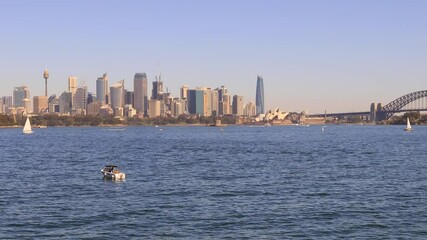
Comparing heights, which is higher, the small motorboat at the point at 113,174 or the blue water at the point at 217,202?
the small motorboat at the point at 113,174

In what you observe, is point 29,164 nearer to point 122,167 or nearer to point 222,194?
point 122,167

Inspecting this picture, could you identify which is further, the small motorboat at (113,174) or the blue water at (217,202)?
the small motorboat at (113,174)

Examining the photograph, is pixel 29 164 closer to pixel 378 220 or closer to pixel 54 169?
pixel 54 169

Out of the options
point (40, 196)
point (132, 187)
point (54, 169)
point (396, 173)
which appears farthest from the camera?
point (54, 169)

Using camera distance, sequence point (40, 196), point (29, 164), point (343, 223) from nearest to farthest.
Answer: point (343, 223)
point (40, 196)
point (29, 164)

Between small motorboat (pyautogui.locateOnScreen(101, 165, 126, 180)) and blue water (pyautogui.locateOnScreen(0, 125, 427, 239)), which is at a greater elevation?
small motorboat (pyautogui.locateOnScreen(101, 165, 126, 180))

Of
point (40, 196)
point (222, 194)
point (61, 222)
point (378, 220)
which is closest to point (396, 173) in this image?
point (222, 194)

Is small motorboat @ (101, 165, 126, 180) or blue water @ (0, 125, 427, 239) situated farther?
small motorboat @ (101, 165, 126, 180)

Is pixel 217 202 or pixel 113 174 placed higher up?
pixel 113 174

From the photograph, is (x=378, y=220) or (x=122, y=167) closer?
(x=378, y=220)

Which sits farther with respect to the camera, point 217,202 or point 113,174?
point 113,174

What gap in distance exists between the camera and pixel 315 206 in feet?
122

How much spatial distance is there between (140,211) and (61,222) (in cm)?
448

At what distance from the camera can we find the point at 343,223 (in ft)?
106
